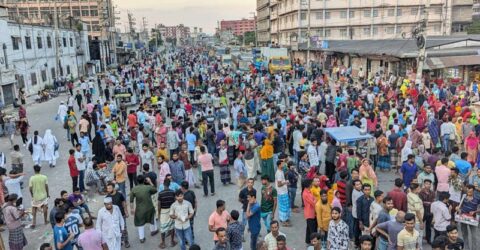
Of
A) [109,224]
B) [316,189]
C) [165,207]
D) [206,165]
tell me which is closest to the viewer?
[109,224]

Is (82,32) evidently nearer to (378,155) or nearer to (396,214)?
(378,155)

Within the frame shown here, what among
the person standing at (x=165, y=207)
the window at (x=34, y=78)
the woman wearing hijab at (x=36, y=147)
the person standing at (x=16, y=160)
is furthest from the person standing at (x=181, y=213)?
the window at (x=34, y=78)

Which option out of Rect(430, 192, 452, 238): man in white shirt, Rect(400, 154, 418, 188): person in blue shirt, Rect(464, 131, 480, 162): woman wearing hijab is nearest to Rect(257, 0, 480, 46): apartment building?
Rect(464, 131, 480, 162): woman wearing hijab

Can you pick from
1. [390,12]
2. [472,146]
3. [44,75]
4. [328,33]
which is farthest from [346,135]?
[390,12]

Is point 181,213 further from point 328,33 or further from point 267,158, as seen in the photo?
point 328,33

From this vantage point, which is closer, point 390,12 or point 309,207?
point 309,207

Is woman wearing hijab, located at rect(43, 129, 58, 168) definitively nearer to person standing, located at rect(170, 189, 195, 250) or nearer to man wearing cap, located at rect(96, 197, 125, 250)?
man wearing cap, located at rect(96, 197, 125, 250)

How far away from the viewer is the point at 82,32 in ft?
181

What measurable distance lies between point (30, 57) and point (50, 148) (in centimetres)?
2636

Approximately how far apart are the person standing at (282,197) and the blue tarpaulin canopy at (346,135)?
9.21ft

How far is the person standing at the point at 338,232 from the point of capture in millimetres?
6504

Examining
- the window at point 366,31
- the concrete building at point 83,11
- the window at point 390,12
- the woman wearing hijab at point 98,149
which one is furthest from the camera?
the concrete building at point 83,11

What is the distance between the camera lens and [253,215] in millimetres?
7492

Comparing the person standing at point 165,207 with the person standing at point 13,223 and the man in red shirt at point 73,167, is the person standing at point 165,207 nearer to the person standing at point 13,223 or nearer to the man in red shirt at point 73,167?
the person standing at point 13,223
